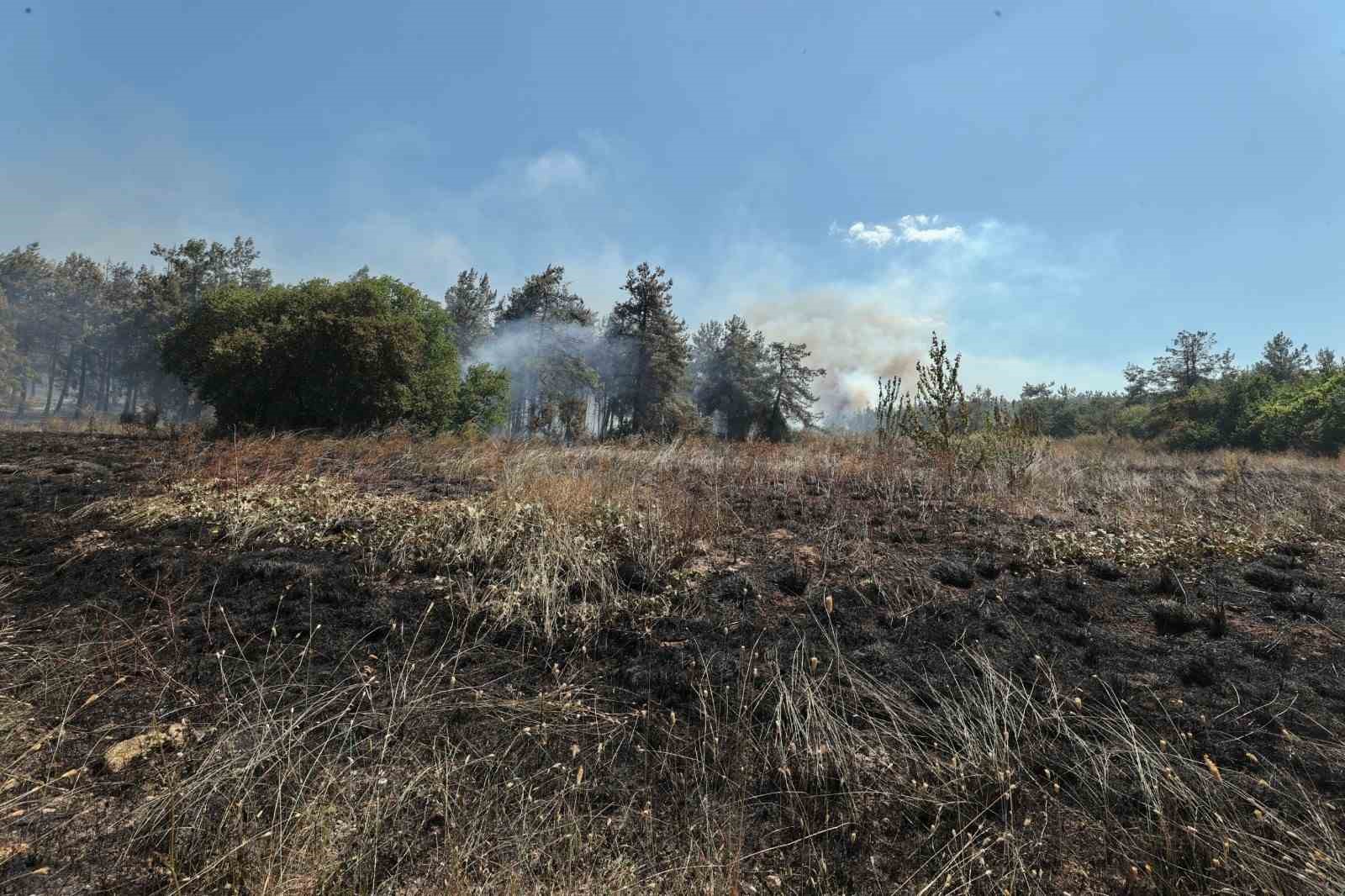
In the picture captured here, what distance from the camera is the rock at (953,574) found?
12.5 feet

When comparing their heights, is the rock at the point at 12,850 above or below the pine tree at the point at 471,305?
below

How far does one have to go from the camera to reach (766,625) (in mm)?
3158

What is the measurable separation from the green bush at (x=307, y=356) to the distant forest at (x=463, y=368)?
0.04 metres

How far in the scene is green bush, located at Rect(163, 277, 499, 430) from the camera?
12680 millimetres

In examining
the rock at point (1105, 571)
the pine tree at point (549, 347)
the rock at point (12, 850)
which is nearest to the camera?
the rock at point (12, 850)

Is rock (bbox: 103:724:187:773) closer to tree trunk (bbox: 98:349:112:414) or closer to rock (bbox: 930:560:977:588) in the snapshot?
rock (bbox: 930:560:977:588)

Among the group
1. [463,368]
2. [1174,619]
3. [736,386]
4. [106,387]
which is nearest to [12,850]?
[1174,619]

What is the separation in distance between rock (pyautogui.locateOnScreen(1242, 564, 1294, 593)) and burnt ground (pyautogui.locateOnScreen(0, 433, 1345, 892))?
0.06ft

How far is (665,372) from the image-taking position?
33.7 metres

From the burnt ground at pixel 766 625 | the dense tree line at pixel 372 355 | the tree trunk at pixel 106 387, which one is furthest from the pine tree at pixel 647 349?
the tree trunk at pixel 106 387

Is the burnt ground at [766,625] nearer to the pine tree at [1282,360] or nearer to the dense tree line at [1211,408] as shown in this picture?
the dense tree line at [1211,408]

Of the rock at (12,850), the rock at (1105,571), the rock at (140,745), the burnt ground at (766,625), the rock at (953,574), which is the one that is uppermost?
the rock at (1105,571)

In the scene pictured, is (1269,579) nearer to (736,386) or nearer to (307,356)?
(307,356)

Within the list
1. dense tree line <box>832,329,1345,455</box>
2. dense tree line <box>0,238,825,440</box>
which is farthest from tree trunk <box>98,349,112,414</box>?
dense tree line <box>832,329,1345,455</box>
